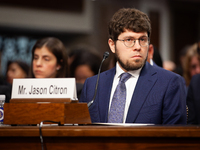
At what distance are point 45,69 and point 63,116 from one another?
59.5 inches

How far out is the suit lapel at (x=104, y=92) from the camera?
2.29m

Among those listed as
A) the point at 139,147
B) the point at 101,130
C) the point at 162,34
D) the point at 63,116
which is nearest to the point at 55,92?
the point at 63,116

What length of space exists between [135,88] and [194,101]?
1.20m

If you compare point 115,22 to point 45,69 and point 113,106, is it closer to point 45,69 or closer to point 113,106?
point 113,106

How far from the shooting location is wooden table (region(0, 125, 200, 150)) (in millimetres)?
1448

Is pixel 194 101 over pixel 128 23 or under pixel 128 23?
under

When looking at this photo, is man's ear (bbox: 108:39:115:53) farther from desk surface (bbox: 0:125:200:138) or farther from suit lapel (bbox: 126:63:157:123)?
desk surface (bbox: 0:125:200:138)

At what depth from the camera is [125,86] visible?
231 cm

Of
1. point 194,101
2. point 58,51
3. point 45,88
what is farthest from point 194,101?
point 45,88

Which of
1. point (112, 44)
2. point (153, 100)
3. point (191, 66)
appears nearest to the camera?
point (153, 100)

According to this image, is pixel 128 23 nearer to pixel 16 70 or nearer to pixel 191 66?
pixel 191 66

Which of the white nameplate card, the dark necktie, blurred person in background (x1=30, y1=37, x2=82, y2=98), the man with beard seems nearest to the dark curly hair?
the man with beard

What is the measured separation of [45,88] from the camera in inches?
72.0

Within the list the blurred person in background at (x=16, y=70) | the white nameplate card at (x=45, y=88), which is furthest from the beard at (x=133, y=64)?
the blurred person in background at (x=16, y=70)
